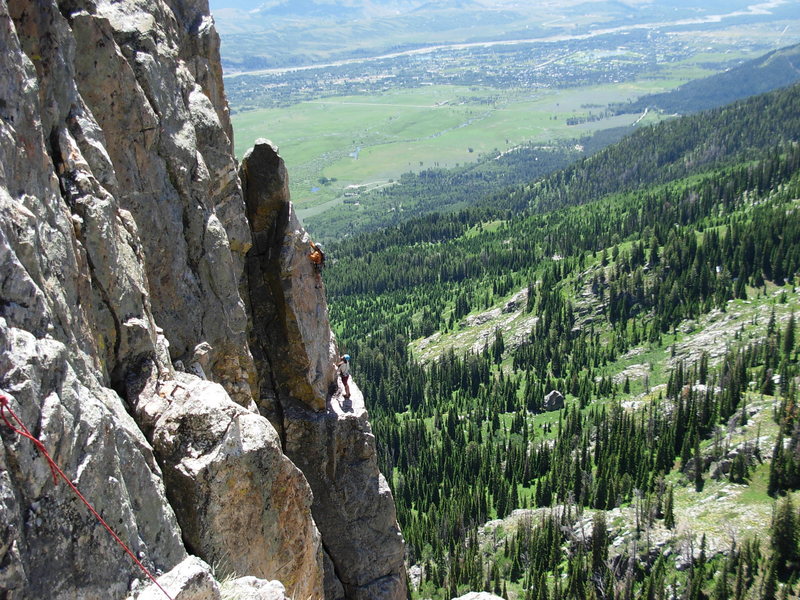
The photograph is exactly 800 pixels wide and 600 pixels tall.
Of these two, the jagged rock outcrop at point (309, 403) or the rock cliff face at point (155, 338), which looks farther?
the jagged rock outcrop at point (309, 403)

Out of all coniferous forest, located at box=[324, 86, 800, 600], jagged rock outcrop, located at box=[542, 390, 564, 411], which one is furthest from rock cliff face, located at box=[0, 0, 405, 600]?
jagged rock outcrop, located at box=[542, 390, 564, 411]

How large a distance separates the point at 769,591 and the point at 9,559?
72349mm

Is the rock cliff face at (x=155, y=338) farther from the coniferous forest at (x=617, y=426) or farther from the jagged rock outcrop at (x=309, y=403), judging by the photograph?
the coniferous forest at (x=617, y=426)

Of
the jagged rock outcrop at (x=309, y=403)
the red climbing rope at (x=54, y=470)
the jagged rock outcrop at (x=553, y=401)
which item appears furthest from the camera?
the jagged rock outcrop at (x=553, y=401)

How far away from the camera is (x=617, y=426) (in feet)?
373

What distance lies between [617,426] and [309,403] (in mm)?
A: 90512

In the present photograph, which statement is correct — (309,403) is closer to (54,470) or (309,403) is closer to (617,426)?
(54,470)

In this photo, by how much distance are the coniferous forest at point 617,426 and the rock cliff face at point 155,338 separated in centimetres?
5534

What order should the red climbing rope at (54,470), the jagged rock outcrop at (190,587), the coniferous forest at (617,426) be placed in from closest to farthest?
the red climbing rope at (54,470), the jagged rock outcrop at (190,587), the coniferous forest at (617,426)

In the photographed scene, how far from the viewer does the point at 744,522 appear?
8131cm

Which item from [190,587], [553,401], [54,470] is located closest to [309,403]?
[190,587]

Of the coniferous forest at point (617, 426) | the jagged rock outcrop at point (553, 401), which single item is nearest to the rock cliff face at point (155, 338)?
the coniferous forest at point (617, 426)

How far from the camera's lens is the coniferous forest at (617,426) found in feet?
264

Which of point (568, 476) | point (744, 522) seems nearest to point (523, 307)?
point (568, 476)
